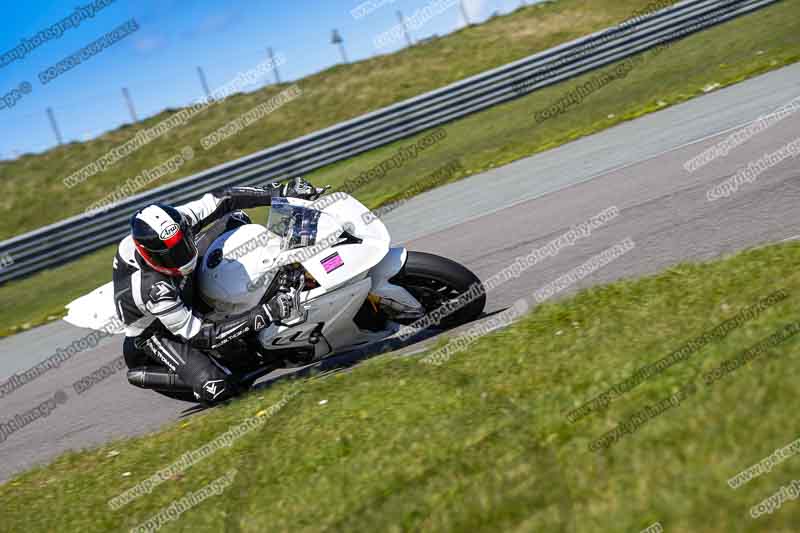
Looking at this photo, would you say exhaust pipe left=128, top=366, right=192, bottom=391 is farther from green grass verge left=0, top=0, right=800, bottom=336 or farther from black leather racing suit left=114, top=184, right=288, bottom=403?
green grass verge left=0, top=0, right=800, bottom=336

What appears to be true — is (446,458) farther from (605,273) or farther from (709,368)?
(605,273)

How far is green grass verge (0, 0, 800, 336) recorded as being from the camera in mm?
14312

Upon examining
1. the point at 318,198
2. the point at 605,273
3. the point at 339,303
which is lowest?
the point at 605,273

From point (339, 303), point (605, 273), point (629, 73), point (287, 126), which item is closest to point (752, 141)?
point (605, 273)

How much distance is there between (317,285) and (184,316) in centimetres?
96

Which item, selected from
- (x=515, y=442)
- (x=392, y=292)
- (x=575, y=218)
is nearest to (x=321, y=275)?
(x=392, y=292)

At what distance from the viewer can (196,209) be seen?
6.82 metres

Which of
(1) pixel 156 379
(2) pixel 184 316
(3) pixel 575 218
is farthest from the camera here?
(3) pixel 575 218

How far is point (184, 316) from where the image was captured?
6176mm

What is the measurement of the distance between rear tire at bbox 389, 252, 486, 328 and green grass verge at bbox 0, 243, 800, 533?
52 centimetres

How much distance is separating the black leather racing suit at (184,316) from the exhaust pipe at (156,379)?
0.33 feet

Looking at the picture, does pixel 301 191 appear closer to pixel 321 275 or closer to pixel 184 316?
pixel 321 275

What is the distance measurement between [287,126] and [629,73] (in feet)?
31.8

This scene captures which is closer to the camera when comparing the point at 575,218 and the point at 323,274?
the point at 323,274
